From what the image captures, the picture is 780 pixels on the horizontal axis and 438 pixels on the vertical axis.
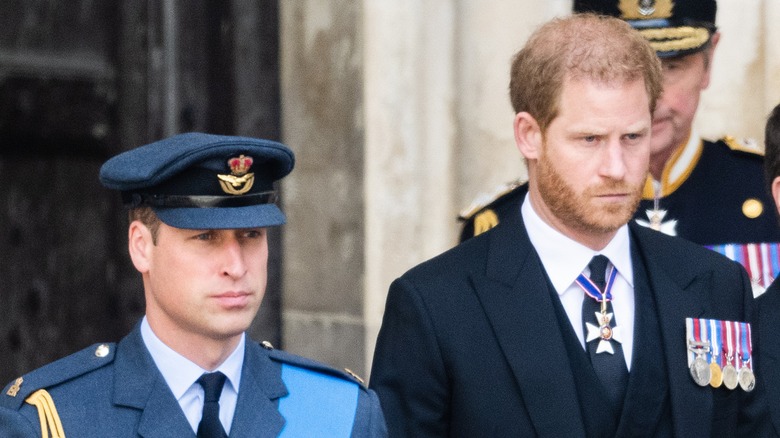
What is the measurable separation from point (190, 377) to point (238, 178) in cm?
38

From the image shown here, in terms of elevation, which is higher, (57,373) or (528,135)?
(528,135)

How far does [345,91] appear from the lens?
514 cm

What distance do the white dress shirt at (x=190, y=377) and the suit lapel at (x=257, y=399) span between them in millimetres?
17

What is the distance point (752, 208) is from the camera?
4.39 m

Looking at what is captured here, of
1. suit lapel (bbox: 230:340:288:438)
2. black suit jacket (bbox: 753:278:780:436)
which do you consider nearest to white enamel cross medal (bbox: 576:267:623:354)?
black suit jacket (bbox: 753:278:780:436)

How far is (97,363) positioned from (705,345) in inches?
50.8

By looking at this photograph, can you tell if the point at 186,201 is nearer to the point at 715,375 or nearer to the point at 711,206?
the point at 715,375

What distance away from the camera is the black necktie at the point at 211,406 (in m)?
2.88

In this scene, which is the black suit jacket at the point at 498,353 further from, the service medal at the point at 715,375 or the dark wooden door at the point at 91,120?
the dark wooden door at the point at 91,120

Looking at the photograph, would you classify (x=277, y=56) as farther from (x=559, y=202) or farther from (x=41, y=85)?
(x=559, y=202)

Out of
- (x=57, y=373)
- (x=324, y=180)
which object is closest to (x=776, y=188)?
(x=324, y=180)

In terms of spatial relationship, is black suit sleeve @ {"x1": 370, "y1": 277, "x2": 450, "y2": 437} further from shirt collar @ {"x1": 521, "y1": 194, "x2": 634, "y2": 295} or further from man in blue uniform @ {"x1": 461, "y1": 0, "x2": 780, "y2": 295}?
man in blue uniform @ {"x1": 461, "y1": 0, "x2": 780, "y2": 295}

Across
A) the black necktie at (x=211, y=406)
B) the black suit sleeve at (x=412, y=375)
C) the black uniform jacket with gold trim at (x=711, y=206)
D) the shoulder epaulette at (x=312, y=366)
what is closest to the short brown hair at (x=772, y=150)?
the black uniform jacket with gold trim at (x=711, y=206)

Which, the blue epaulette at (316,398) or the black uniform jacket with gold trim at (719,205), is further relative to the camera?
the black uniform jacket with gold trim at (719,205)
